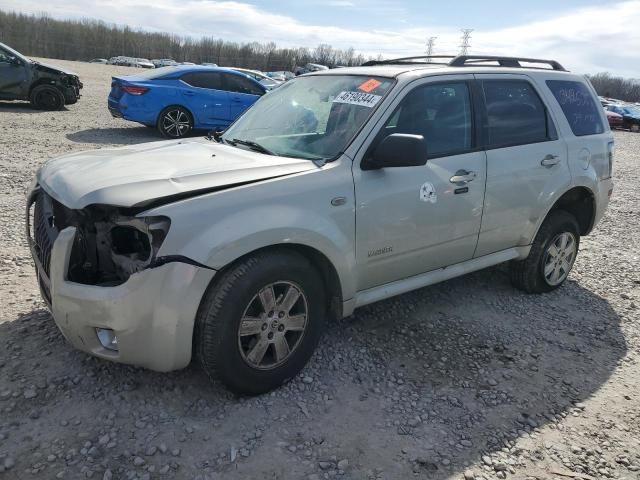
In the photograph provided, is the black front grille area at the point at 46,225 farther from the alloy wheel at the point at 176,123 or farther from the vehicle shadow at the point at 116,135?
the alloy wheel at the point at 176,123

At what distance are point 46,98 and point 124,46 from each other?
76389 mm

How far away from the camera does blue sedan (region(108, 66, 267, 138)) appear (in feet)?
37.1

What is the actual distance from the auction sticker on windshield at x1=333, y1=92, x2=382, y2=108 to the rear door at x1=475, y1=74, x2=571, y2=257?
100 cm

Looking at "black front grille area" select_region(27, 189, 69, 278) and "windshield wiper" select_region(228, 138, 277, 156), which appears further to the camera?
"windshield wiper" select_region(228, 138, 277, 156)

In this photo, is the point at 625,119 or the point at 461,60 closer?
the point at 461,60

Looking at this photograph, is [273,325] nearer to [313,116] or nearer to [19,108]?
[313,116]

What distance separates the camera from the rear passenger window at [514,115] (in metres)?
4.11

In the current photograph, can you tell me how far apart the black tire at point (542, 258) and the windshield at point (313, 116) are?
206 centimetres

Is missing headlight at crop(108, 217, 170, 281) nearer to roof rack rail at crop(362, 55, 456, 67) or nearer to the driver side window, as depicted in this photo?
the driver side window

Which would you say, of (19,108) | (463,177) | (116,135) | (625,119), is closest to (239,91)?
(116,135)

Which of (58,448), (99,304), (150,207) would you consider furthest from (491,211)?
(58,448)

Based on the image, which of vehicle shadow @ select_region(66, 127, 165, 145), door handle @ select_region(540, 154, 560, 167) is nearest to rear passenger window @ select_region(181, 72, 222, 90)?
vehicle shadow @ select_region(66, 127, 165, 145)

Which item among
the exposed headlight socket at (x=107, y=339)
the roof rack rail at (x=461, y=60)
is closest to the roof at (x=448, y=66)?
the roof rack rail at (x=461, y=60)

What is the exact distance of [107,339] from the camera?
282 centimetres
